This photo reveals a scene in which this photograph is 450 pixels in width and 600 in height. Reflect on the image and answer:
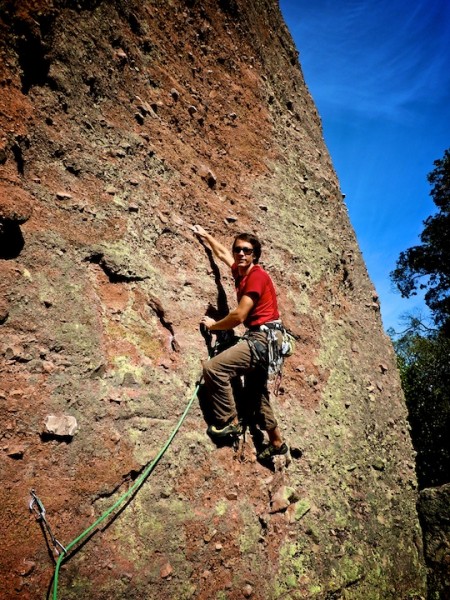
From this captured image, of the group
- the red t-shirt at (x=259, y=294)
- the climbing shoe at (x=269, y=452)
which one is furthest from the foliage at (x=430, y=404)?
the red t-shirt at (x=259, y=294)

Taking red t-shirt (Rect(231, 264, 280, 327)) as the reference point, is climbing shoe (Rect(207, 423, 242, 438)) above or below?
below

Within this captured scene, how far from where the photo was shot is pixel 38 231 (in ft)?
10.4

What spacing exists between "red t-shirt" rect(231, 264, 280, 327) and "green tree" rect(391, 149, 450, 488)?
14.0 meters

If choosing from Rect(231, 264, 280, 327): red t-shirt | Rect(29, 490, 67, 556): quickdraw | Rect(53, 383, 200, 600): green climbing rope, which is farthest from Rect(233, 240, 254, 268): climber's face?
Rect(29, 490, 67, 556): quickdraw

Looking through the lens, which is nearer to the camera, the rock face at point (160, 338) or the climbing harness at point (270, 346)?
the rock face at point (160, 338)

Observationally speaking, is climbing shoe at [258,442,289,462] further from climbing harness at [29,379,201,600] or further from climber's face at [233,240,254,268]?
climber's face at [233,240,254,268]

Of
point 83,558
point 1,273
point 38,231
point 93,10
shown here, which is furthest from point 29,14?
point 83,558

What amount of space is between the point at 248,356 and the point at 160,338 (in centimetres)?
89

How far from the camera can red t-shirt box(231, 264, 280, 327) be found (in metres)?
3.56

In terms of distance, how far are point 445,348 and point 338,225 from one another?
465 inches

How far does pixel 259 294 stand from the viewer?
11.6 feet

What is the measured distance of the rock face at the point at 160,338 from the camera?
2.78 meters

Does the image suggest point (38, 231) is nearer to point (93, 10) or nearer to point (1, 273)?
point (1, 273)

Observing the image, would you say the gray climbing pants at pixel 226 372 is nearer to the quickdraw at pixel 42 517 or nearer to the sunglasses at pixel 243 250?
the sunglasses at pixel 243 250
